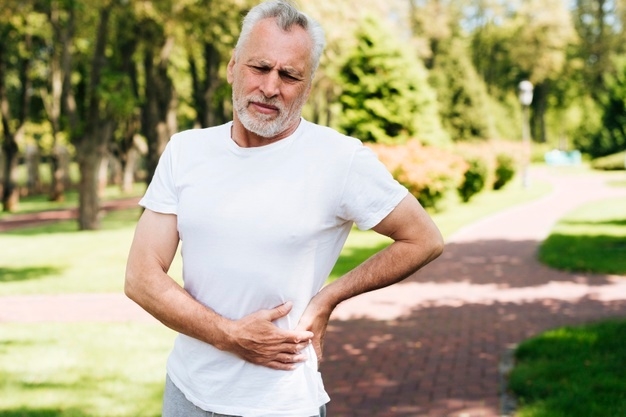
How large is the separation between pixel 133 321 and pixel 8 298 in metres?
2.72

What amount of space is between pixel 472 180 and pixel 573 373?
19.7 m

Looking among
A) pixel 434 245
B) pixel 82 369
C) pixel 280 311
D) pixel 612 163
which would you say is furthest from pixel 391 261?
pixel 612 163

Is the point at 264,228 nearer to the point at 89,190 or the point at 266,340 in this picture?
the point at 266,340

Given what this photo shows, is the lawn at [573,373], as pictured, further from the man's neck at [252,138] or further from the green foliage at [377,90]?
the green foliage at [377,90]

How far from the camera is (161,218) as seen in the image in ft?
7.87

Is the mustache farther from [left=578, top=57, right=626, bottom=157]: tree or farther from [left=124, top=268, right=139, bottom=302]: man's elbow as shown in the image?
[left=578, top=57, right=626, bottom=157]: tree

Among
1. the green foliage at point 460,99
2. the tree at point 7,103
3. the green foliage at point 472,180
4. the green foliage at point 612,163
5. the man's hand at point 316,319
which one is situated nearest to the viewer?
the man's hand at point 316,319

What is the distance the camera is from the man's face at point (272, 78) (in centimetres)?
232

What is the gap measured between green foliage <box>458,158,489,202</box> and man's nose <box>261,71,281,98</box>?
921 inches

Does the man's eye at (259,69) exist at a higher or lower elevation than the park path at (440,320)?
higher

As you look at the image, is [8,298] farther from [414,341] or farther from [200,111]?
[200,111]

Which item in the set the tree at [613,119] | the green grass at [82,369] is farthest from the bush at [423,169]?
the tree at [613,119]

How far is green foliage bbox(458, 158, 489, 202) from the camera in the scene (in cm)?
2536

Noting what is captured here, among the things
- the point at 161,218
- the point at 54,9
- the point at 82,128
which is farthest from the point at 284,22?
the point at 54,9
